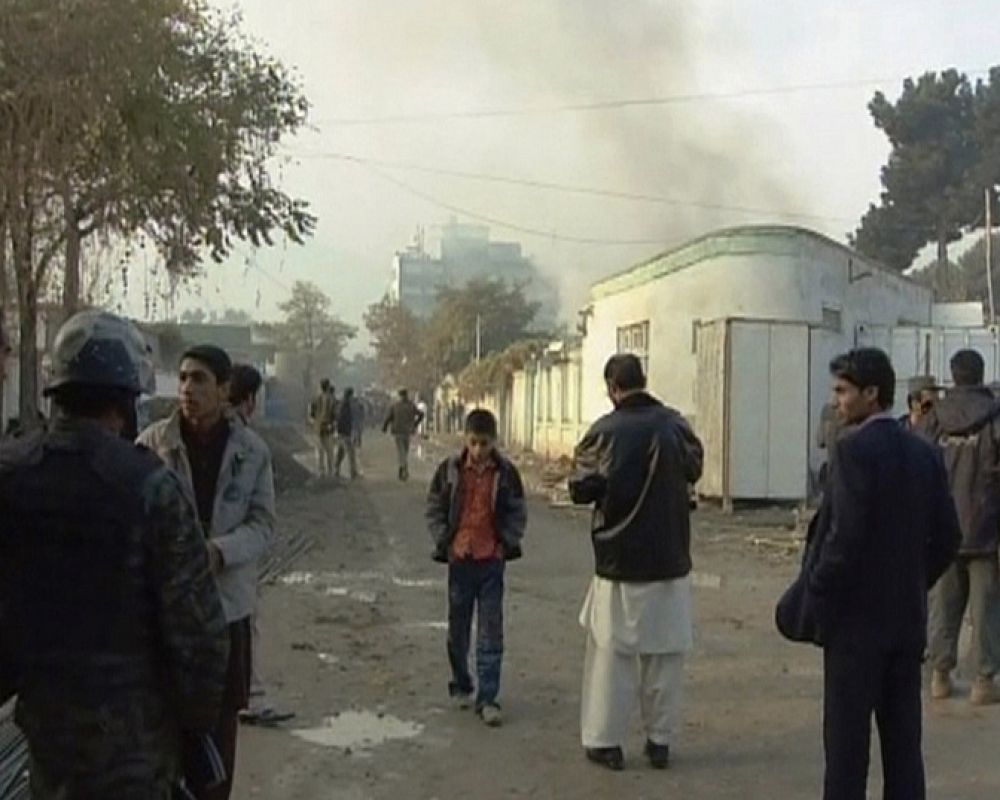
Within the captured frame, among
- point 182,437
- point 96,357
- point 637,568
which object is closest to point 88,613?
point 96,357

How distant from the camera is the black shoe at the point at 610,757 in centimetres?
668

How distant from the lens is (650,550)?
6.65 meters

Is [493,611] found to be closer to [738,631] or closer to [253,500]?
[253,500]

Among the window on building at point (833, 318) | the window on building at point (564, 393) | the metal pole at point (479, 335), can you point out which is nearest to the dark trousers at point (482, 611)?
the window on building at point (833, 318)

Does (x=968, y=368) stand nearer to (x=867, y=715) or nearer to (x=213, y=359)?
(x=867, y=715)

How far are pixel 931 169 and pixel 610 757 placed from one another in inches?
2054

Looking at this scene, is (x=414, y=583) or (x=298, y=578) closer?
(x=414, y=583)

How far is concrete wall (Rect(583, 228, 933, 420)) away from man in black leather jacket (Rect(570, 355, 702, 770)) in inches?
592

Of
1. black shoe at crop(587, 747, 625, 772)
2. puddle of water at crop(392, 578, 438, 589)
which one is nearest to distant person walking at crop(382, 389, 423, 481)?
puddle of water at crop(392, 578, 438, 589)

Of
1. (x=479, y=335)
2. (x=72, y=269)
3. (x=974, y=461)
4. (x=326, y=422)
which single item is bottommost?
(x=326, y=422)

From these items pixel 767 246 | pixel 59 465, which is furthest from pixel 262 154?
pixel 59 465

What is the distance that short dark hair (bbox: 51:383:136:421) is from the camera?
3172mm

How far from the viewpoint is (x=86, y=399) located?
3180mm

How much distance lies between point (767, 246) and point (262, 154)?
8.01 meters
